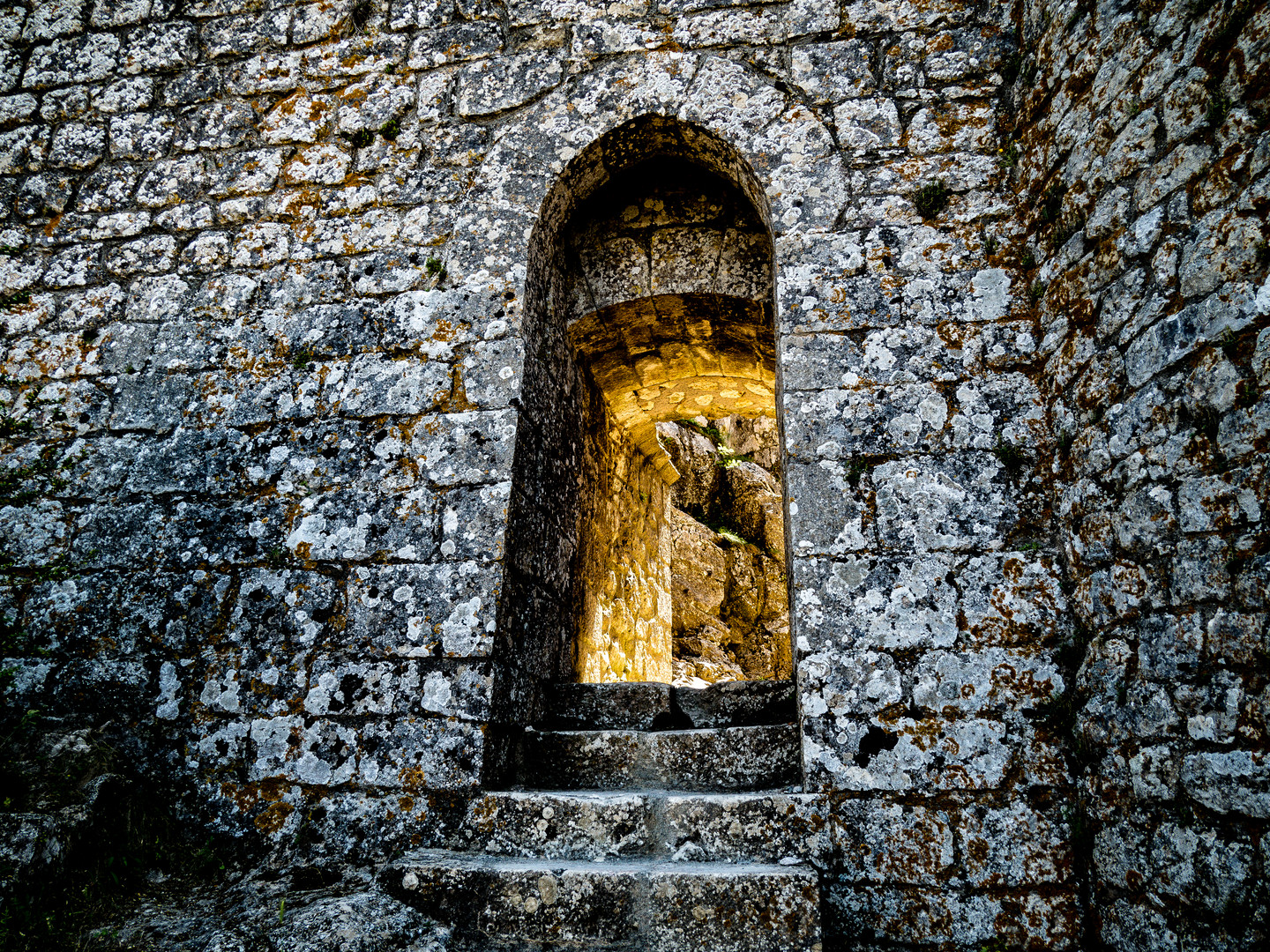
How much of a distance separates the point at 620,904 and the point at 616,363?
2.77 m

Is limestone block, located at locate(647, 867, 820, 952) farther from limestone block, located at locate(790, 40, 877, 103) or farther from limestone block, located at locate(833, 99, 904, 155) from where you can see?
limestone block, located at locate(790, 40, 877, 103)

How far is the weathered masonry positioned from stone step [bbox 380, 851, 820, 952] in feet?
0.04

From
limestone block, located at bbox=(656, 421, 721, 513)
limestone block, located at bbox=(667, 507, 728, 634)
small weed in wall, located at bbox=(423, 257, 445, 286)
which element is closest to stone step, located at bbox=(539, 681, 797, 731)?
small weed in wall, located at bbox=(423, 257, 445, 286)

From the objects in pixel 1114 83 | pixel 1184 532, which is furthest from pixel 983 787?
pixel 1114 83

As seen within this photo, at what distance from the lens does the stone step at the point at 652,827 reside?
7.30 ft

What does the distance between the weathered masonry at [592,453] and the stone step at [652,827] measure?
1cm

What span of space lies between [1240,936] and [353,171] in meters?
3.90

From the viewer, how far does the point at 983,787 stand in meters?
2.19

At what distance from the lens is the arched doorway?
3.07 metres

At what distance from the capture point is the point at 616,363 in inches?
161

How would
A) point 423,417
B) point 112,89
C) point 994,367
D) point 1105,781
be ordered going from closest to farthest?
point 1105,781
point 994,367
point 423,417
point 112,89

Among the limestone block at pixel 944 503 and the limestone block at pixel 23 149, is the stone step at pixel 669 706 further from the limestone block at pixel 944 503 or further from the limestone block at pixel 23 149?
the limestone block at pixel 23 149

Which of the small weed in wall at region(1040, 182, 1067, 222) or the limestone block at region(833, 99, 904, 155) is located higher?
the limestone block at region(833, 99, 904, 155)

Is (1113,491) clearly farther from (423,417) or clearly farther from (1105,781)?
(423,417)
